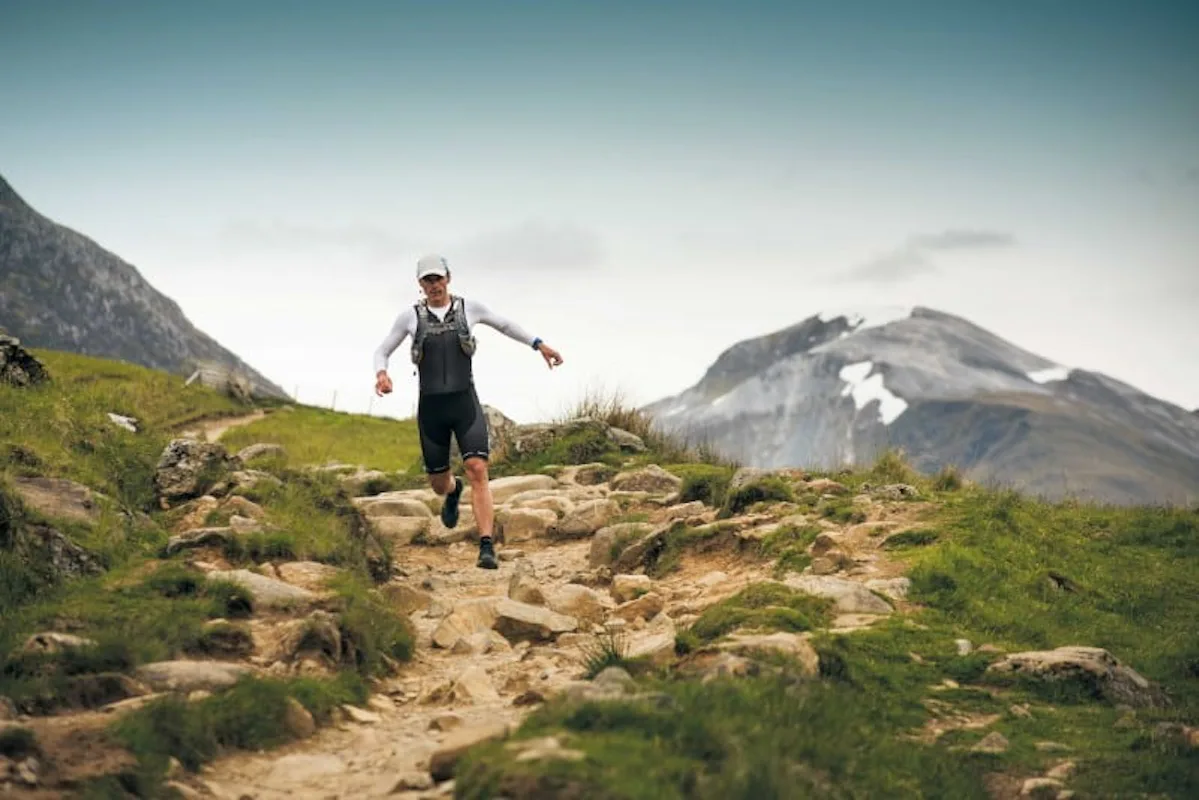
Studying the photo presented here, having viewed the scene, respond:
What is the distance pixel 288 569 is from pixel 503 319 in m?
4.11

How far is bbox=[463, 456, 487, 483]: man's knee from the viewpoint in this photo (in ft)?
46.5

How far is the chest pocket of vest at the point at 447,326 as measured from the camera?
13.8 m

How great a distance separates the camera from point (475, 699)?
849cm

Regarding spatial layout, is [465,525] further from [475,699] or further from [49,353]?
[49,353]

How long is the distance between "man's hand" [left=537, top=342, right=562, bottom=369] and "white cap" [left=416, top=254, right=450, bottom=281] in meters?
1.34

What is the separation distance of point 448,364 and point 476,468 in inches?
48.0

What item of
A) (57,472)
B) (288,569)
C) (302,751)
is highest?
(57,472)

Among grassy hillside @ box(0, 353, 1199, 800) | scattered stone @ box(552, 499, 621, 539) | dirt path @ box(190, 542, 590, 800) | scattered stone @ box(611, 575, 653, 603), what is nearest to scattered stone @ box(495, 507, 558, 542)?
scattered stone @ box(552, 499, 621, 539)

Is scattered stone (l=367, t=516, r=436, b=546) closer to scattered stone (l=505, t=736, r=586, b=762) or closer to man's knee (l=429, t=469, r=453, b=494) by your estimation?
man's knee (l=429, t=469, r=453, b=494)

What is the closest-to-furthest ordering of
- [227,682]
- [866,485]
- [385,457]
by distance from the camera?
1. [227,682]
2. [866,485]
3. [385,457]

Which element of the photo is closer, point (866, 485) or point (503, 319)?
point (503, 319)

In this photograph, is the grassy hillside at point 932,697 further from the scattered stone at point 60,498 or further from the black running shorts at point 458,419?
the scattered stone at point 60,498

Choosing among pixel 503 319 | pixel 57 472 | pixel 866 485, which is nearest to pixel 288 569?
pixel 57 472

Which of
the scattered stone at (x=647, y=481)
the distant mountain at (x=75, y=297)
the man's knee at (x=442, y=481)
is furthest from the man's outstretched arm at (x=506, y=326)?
the distant mountain at (x=75, y=297)
